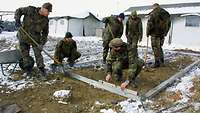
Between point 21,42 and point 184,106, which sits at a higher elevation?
point 21,42

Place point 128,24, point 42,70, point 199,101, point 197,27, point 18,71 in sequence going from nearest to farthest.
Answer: point 199,101
point 42,70
point 18,71
point 128,24
point 197,27

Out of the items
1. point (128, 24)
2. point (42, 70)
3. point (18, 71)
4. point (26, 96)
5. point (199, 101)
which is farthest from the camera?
point (128, 24)

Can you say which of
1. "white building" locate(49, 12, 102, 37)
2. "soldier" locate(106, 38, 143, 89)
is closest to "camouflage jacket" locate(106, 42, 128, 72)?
"soldier" locate(106, 38, 143, 89)

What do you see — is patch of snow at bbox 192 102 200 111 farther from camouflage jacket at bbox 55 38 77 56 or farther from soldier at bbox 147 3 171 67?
camouflage jacket at bbox 55 38 77 56

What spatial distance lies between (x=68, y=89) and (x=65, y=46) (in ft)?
8.07

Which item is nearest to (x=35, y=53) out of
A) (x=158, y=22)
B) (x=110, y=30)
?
(x=110, y=30)

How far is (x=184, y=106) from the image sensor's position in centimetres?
743

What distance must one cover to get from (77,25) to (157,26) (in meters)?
34.0

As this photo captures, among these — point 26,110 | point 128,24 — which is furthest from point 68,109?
point 128,24

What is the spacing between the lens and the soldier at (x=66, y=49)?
34.9 ft

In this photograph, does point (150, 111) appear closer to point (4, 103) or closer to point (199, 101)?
point (199, 101)

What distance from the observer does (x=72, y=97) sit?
316 inches

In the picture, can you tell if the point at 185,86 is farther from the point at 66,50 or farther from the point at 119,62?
the point at 66,50

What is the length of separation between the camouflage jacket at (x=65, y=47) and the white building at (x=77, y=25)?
33156mm
